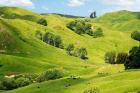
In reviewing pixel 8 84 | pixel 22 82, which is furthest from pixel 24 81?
pixel 8 84

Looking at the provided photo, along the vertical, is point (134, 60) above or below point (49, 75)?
above

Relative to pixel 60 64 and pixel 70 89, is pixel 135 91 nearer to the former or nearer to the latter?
pixel 70 89

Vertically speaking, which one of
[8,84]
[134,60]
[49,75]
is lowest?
[8,84]

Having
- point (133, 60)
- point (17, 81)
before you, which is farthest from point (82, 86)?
point (17, 81)

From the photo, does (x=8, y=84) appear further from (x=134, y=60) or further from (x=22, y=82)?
(x=134, y=60)

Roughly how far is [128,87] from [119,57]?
116 meters

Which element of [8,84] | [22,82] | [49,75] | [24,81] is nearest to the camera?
[49,75]

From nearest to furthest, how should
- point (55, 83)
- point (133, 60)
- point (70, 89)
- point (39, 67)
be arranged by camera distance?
point (70, 89)
point (55, 83)
point (133, 60)
point (39, 67)

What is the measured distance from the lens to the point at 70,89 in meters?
76.4

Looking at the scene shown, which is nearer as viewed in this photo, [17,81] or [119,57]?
[17,81]

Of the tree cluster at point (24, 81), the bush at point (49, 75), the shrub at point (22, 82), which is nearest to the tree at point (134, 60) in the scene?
the bush at point (49, 75)

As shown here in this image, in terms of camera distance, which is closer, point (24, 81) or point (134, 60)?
point (134, 60)

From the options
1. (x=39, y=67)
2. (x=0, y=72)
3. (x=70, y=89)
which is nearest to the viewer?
(x=70, y=89)

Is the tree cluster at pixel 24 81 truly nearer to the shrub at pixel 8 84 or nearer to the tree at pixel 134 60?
the shrub at pixel 8 84
